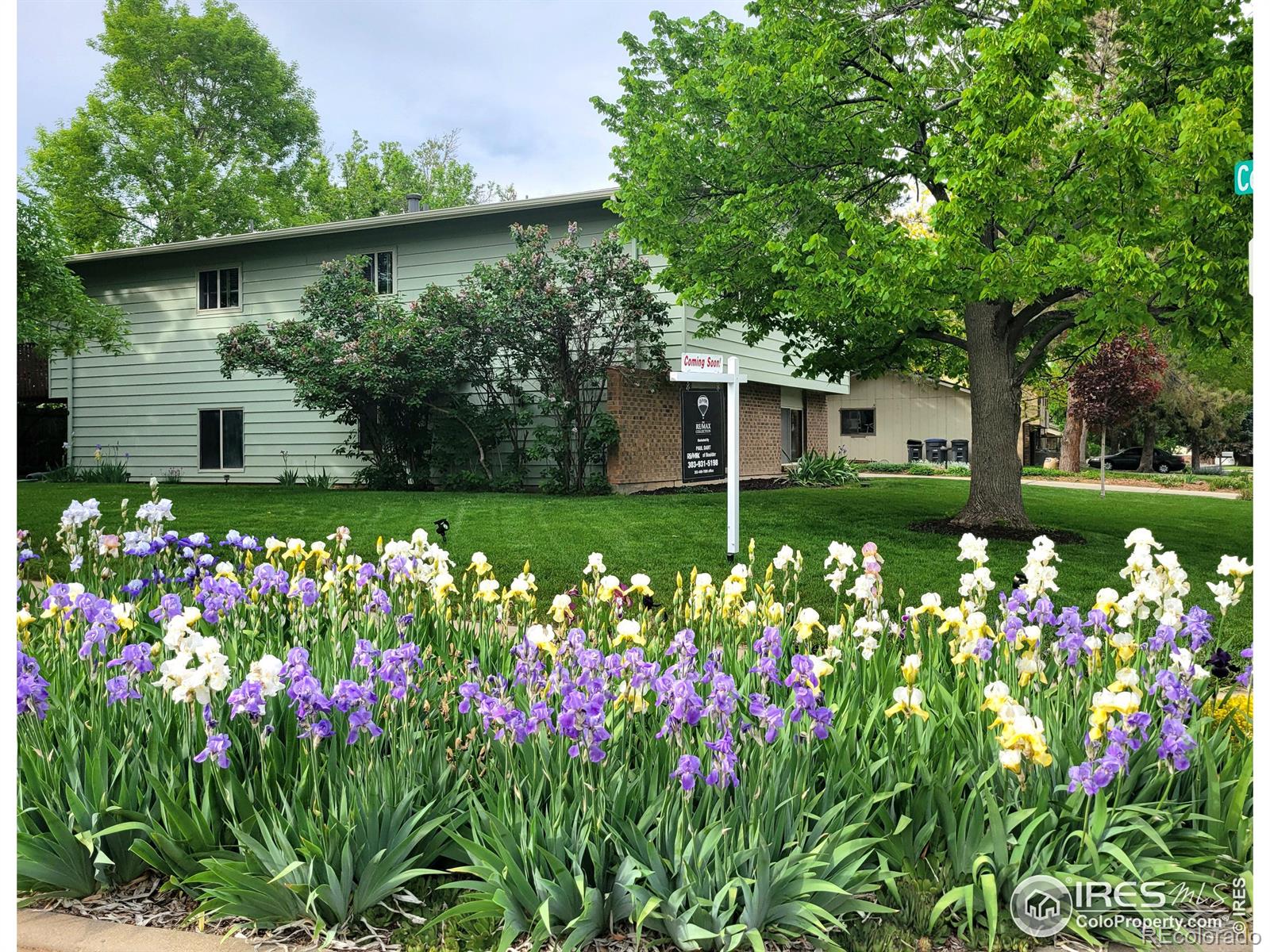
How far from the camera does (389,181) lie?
2481 centimetres

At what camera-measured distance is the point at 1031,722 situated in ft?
6.18

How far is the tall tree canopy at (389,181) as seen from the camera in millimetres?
23000

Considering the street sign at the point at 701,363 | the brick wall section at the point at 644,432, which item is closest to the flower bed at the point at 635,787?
the street sign at the point at 701,363

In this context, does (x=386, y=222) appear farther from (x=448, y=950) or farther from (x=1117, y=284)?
(x=448, y=950)

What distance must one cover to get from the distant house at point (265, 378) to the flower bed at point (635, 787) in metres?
10.2

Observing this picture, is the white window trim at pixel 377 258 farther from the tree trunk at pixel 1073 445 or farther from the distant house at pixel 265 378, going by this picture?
the tree trunk at pixel 1073 445

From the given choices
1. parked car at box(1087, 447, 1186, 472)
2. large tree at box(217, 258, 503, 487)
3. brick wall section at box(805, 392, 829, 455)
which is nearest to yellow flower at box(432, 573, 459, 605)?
large tree at box(217, 258, 503, 487)

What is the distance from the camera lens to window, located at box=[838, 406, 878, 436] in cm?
2645

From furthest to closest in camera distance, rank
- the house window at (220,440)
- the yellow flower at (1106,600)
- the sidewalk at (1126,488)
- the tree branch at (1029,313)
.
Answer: the sidewalk at (1126,488)
the house window at (220,440)
the tree branch at (1029,313)
the yellow flower at (1106,600)

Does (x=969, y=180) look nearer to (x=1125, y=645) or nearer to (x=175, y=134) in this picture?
(x=1125, y=645)

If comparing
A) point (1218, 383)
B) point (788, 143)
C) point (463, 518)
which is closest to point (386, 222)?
point (463, 518)

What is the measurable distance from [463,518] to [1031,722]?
7.86 m

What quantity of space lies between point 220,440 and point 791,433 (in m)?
10.7

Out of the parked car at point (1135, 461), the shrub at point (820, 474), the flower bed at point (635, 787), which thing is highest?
the parked car at point (1135, 461)
